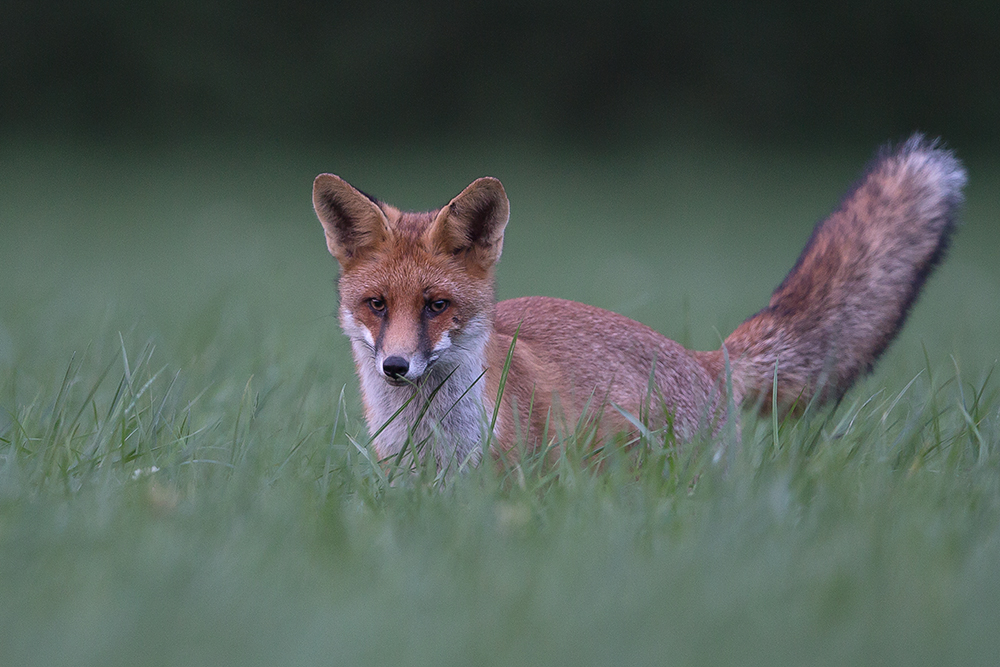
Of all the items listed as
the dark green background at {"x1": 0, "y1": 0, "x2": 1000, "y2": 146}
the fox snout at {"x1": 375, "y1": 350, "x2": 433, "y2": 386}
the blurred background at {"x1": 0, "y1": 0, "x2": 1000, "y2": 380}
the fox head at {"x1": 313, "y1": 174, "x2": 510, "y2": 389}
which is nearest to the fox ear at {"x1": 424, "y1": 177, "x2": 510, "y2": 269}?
the fox head at {"x1": 313, "y1": 174, "x2": 510, "y2": 389}

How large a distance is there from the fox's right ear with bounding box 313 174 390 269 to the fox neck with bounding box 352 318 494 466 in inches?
16.6

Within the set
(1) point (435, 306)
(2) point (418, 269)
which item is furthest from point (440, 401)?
(2) point (418, 269)

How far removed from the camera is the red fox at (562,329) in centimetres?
423

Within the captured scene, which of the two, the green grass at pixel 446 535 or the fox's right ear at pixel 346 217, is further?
the fox's right ear at pixel 346 217

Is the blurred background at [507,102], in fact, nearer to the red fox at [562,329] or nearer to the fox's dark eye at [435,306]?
the red fox at [562,329]

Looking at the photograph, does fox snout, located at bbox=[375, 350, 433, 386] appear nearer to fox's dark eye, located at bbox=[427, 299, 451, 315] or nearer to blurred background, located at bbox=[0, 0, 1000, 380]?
fox's dark eye, located at bbox=[427, 299, 451, 315]

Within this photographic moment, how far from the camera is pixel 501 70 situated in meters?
22.0

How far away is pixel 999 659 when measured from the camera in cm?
246

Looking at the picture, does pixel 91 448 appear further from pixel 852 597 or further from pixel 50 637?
pixel 852 597

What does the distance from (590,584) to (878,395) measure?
2.51 meters

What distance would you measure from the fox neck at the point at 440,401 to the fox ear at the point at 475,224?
33 centimetres

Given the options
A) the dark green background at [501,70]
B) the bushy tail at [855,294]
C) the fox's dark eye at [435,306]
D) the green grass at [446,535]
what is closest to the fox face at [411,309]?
the fox's dark eye at [435,306]

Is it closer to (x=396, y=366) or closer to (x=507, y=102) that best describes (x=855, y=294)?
(x=396, y=366)

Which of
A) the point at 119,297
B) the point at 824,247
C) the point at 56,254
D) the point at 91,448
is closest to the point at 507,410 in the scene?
the point at 91,448
